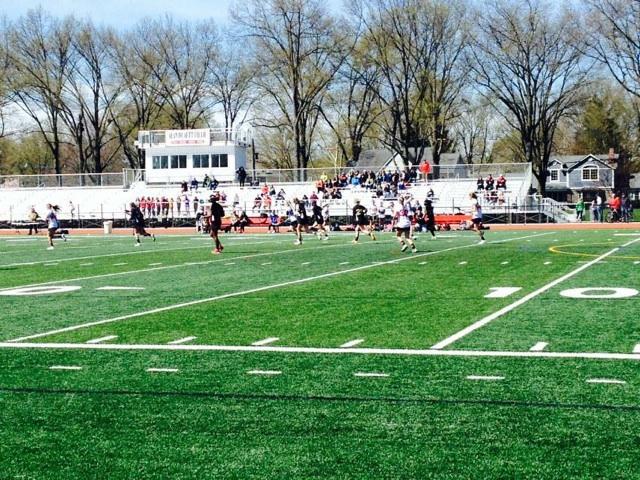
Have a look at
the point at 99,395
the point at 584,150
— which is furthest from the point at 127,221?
the point at 584,150

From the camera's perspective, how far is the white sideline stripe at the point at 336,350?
8.69 metres

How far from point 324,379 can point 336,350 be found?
1.48 m

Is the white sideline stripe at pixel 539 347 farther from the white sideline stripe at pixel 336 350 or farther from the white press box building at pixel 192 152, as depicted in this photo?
the white press box building at pixel 192 152

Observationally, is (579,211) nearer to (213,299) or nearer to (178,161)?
(178,161)

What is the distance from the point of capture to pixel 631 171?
102375 mm

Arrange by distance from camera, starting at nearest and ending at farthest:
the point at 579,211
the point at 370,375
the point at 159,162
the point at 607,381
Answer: the point at 607,381, the point at 370,375, the point at 579,211, the point at 159,162

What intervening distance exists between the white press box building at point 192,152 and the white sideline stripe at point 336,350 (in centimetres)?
5593

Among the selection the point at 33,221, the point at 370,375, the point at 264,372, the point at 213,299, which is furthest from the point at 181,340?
the point at 33,221

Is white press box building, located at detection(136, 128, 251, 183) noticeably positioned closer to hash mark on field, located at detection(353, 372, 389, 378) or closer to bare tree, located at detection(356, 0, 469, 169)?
bare tree, located at detection(356, 0, 469, 169)

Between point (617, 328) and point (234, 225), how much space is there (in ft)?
119

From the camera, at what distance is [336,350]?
927cm

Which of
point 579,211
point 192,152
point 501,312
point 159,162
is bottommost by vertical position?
point 501,312

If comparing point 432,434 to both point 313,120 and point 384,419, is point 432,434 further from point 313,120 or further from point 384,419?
point 313,120

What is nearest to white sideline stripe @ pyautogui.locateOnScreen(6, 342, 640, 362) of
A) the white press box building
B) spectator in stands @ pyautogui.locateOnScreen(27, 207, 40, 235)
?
spectator in stands @ pyautogui.locateOnScreen(27, 207, 40, 235)
